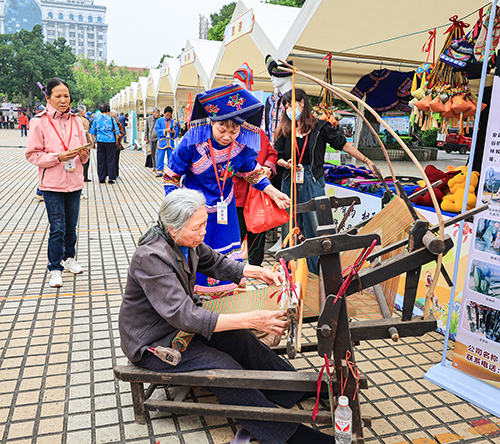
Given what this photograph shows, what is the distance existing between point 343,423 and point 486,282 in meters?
1.29

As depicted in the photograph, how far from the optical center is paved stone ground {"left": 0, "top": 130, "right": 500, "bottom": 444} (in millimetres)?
2186

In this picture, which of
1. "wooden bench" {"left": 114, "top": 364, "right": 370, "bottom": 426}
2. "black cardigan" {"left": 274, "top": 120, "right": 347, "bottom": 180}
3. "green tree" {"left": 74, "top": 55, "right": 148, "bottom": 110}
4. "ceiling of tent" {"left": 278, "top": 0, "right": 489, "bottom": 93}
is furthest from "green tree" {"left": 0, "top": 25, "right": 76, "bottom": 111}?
"wooden bench" {"left": 114, "top": 364, "right": 370, "bottom": 426}

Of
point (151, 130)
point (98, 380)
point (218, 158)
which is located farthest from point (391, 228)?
point (151, 130)

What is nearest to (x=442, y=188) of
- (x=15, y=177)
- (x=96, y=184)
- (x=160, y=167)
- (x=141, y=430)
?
(x=141, y=430)

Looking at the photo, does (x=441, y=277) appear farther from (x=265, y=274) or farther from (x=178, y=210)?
(x=178, y=210)

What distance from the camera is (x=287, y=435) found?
2.02 m

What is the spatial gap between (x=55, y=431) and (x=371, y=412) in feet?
5.59

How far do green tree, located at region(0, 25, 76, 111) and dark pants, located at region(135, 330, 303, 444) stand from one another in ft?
146

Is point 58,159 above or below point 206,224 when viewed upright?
above

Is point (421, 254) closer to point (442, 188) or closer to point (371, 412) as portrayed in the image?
point (371, 412)

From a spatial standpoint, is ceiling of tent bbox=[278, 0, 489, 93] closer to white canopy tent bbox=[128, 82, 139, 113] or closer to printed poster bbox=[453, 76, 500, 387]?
printed poster bbox=[453, 76, 500, 387]

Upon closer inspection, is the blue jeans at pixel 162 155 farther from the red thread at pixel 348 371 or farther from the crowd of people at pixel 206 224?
the red thread at pixel 348 371

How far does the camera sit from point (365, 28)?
4789 mm

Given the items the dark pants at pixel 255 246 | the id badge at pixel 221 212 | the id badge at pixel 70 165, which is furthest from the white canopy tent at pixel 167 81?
the id badge at pixel 221 212
